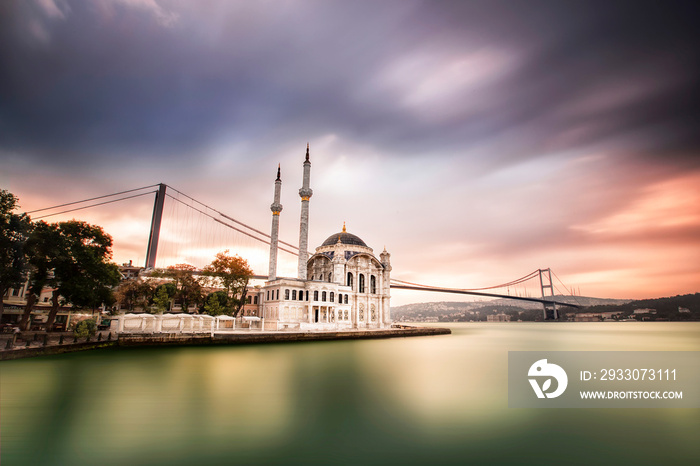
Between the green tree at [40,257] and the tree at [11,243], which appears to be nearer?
the tree at [11,243]

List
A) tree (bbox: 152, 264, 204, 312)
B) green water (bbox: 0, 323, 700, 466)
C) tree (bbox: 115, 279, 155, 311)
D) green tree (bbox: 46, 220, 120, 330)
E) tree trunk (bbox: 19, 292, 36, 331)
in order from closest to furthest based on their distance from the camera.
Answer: green water (bbox: 0, 323, 700, 466) < tree trunk (bbox: 19, 292, 36, 331) < green tree (bbox: 46, 220, 120, 330) < tree (bbox: 115, 279, 155, 311) < tree (bbox: 152, 264, 204, 312)

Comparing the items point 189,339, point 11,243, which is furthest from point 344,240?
point 11,243

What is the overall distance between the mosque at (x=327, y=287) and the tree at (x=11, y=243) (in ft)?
69.0

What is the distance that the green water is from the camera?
7285 millimetres

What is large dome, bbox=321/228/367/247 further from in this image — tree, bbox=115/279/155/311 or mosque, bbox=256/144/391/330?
tree, bbox=115/279/155/311

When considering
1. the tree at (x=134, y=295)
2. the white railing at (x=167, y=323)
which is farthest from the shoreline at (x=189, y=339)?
the tree at (x=134, y=295)

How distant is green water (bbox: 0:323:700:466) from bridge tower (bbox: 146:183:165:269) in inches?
1529

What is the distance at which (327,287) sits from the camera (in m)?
41.2

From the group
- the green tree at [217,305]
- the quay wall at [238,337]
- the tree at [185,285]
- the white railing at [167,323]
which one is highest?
the tree at [185,285]

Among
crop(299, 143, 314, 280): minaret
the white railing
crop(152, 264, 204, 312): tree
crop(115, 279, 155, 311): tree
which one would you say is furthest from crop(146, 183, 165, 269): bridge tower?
the white railing

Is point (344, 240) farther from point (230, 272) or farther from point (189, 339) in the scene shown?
point (189, 339)

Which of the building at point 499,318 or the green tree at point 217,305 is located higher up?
the green tree at point 217,305

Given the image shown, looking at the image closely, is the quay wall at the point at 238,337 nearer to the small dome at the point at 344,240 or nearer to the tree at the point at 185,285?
the tree at the point at 185,285

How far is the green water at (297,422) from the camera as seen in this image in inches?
287
